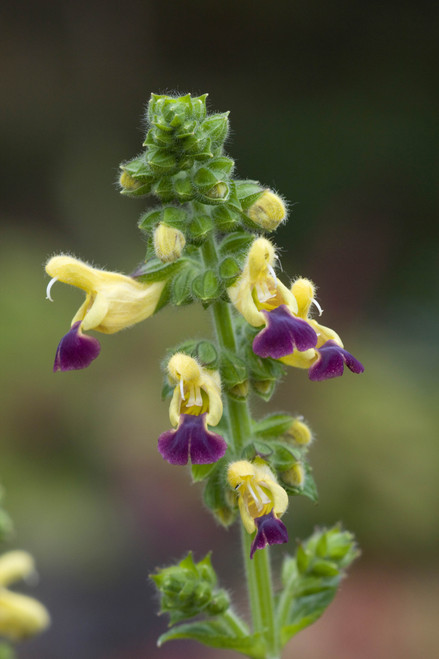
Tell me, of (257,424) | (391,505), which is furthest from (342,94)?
(257,424)

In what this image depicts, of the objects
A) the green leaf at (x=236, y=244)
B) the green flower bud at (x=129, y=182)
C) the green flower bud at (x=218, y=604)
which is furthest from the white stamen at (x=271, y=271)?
the green flower bud at (x=218, y=604)

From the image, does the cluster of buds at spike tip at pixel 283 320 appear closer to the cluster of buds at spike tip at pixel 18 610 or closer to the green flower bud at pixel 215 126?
the green flower bud at pixel 215 126

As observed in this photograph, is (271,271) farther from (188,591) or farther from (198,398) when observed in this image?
(188,591)

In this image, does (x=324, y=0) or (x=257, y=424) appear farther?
(x=324, y=0)

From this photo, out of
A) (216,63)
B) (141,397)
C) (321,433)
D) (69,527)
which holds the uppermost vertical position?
(216,63)

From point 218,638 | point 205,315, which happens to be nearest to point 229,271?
point 218,638

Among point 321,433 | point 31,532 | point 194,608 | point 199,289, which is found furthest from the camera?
point 321,433

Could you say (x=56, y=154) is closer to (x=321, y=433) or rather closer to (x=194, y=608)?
(x=321, y=433)
